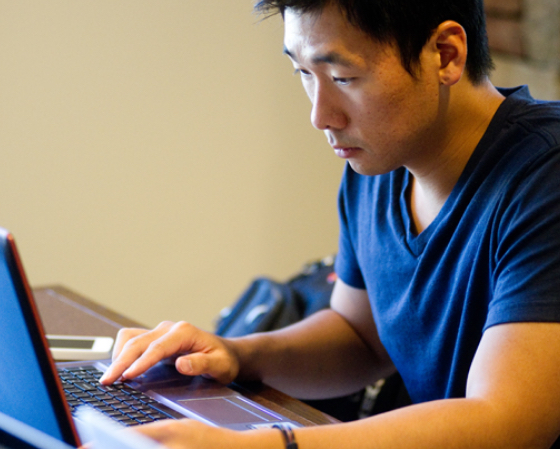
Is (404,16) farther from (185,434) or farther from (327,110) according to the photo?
(185,434)

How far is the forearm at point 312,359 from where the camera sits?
99cm

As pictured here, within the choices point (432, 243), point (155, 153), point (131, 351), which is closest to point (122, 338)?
point (131, 351)

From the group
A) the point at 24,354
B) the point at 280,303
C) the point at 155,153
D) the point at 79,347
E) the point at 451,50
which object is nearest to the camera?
the point at 24,354

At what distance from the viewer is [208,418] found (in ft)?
2.42

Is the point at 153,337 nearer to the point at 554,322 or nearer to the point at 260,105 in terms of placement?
the point at 554,322

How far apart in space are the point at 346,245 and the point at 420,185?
8.6 inches

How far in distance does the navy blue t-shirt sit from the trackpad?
0.94ft

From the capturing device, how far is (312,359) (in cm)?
107

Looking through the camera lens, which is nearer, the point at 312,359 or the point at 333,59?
the point at 333,59

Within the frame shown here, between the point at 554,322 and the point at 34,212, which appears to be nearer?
the point at 554,322

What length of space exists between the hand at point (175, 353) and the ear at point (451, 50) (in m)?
0.47

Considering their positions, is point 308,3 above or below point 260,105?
above

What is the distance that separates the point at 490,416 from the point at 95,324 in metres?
0.70

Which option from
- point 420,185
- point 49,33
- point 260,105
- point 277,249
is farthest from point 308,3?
point 277,249
